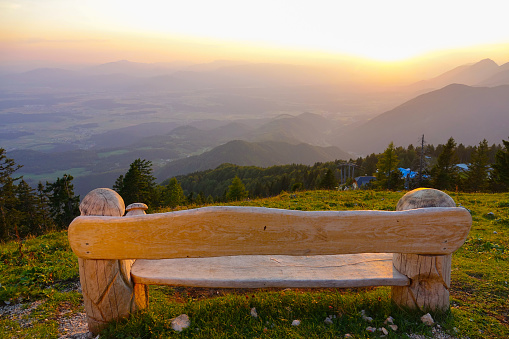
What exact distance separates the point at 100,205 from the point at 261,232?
73.5 inches

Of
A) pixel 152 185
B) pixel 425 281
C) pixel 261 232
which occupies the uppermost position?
pixel 261 232

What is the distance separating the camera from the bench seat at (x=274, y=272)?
3443mm

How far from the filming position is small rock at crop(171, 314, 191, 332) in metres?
3.48

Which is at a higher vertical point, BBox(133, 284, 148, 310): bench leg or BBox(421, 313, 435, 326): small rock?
BBox(133, 284, 148, 310): bench leg

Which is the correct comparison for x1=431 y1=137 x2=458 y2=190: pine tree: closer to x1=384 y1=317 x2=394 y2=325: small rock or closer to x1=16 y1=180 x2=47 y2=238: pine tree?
x1=384 y1=317 x2=394 y2=325: small rock

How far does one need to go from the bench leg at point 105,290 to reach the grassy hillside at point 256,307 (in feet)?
0.57

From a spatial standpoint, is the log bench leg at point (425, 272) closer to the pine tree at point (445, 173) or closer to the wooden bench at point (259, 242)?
the wooden bench at point (259, 242)

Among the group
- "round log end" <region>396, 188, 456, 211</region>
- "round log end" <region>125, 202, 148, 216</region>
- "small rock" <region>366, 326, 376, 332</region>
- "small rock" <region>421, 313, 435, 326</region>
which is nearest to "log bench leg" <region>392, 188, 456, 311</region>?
"round log end" <region>396, 188, 456, 211</region>

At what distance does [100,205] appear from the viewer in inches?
131

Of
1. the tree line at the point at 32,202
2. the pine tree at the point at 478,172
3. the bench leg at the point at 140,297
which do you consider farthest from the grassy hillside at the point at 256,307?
the pine tree at the point at 478,172

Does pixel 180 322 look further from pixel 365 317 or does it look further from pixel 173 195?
pixel 173 195

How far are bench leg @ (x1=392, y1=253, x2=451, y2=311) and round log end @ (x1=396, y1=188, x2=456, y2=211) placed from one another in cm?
60

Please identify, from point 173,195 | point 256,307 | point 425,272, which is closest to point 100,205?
point 256,307

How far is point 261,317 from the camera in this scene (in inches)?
145
